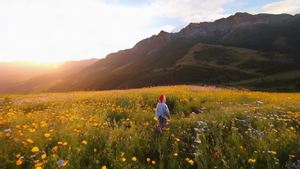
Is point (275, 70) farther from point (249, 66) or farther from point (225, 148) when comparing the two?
point (225, 148)

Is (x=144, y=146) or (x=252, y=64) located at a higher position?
(x=252, y=64)

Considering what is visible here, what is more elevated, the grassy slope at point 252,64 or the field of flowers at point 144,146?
the grassy slope at point 252,64

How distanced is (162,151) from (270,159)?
7.83 feet

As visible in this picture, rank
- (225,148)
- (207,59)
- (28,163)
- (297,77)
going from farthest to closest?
(207,59) < (297,77) < (225,148) < (28,163)

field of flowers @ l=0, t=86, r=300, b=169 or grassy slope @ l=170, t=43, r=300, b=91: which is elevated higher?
grassy slope @ l=170, t=43, r=300, b=91

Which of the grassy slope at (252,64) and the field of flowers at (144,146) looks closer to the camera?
the field of flowers at (144,146)

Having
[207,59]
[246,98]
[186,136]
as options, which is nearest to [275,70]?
[207,59]

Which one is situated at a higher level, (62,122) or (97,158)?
(62,122)

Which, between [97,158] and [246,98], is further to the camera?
[246,98]

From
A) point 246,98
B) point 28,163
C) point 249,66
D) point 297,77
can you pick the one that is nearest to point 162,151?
point 28,163

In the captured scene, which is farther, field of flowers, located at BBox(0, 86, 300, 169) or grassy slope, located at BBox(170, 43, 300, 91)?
grassy slope, located at BBox(170, 43, 300, 91)

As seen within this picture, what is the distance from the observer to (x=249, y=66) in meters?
140

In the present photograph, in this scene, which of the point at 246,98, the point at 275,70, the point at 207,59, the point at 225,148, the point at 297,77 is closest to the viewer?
the point at 225,148

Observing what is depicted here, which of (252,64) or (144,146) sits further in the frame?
(252,64)
